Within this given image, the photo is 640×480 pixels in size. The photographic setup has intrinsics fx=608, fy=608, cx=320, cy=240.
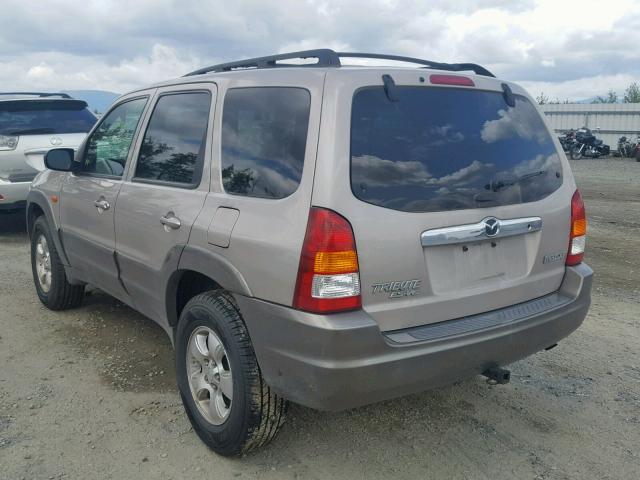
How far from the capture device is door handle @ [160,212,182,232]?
3.19m

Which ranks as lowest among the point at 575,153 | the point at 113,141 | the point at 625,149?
the point at 575,153

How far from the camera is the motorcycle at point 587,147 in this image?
80.3ft

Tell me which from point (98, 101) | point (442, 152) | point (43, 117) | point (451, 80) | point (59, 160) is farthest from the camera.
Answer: point (98, 101)

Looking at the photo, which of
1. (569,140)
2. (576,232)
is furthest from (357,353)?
(569,140)

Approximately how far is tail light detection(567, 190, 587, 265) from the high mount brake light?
872 mm

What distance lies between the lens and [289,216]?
2.56 meters

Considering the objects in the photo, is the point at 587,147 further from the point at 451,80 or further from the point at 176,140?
the point at 176,140

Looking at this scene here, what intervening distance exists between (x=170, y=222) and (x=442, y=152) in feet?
4.85

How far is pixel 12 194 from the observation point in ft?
25.9

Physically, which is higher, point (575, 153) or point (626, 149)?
point (626, 149)

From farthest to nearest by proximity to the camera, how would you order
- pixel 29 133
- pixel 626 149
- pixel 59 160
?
pixel 626 149
pixel 29 133
pixel 59 160

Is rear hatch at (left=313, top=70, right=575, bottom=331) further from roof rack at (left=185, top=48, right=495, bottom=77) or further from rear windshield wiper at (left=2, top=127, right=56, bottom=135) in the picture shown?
rear windshield wiper at (left=2, top=127, right=56, bottom=135)

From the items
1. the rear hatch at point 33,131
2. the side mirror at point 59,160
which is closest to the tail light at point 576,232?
the side mirror at point 59,160

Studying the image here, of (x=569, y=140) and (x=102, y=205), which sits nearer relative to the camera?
(x=102, y=205)
